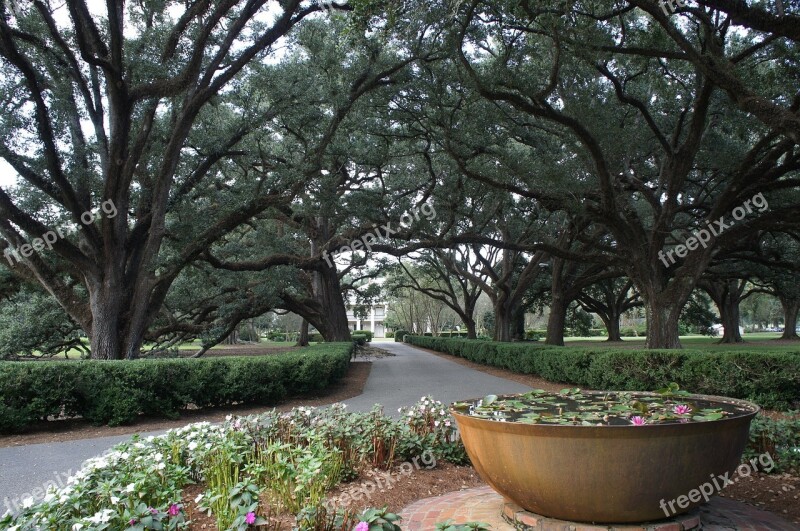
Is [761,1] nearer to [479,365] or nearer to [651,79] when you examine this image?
[651,79]

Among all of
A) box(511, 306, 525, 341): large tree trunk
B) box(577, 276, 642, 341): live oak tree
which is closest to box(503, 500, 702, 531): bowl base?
box(511, 306, 525, 341): large tree trunk

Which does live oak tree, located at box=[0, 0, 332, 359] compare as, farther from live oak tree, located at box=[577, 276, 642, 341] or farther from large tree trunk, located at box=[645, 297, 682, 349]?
live oak tree, located at box=[577, 276, 642, 341]

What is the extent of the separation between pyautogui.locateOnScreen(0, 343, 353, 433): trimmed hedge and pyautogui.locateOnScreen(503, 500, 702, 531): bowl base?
6.81 metres

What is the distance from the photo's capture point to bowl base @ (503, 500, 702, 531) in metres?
3.35

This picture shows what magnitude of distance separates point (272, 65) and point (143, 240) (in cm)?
523

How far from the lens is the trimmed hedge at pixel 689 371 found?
841 cm

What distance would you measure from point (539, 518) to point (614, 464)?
2.38 feet

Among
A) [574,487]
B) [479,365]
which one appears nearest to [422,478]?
[574,487]

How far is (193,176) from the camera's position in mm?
13555

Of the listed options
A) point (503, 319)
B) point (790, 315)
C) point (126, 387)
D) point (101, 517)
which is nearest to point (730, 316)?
point (790, 315)

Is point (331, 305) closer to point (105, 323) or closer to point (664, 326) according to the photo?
point (105, 323)

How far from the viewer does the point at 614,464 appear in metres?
3.16

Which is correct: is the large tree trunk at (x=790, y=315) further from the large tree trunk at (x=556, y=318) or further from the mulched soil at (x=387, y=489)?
the mulched soil at (x=387, y=489)

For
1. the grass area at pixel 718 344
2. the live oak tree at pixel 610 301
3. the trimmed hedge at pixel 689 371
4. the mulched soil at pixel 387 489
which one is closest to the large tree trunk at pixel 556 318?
the grass area at pixel 718 344
